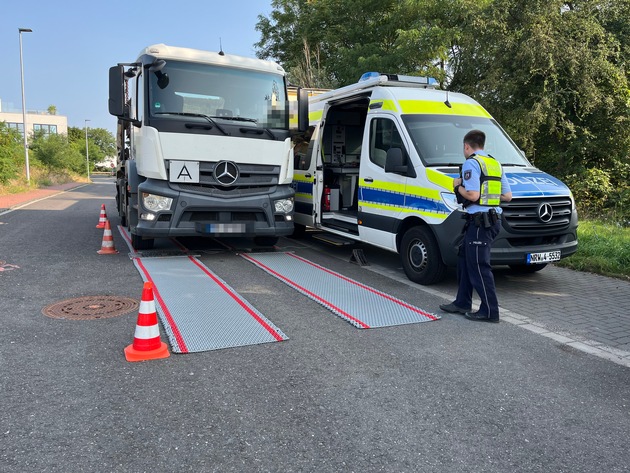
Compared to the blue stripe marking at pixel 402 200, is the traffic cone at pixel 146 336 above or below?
below

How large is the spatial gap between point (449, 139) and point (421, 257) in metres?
1.76

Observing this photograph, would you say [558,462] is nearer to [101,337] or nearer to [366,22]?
[101,337]

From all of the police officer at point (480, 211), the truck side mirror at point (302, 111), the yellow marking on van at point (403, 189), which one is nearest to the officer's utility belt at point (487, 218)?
the police officer at point (480, 211)

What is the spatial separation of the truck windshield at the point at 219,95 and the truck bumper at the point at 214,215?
1143 mm

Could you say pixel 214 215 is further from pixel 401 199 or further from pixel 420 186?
pixel 420 186

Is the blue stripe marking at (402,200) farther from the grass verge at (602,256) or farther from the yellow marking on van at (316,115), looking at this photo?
the grass verge at (602,256)

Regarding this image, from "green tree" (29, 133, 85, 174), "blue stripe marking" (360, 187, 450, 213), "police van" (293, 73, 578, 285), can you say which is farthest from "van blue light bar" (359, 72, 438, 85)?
"green tree" (29, 133, 85, 174)

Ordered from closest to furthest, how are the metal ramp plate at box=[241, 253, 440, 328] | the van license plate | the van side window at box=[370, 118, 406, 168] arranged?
the metal ramp plate at box=[241, 253, 440, 328], the van license plate, the van side window at box=[370, 118, 406, 168]

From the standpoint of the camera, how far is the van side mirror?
6.92 meters

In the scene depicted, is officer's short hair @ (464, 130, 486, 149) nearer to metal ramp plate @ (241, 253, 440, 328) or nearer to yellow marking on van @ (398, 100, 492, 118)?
metal ramp plate @ (241, 253, 440, 328)

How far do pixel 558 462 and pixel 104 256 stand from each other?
7.58 metres

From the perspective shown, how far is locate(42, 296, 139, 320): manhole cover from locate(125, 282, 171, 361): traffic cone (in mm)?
1257

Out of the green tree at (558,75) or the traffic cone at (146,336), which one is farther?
→ the green tree at (558,75)

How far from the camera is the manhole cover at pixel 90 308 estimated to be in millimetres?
5262
